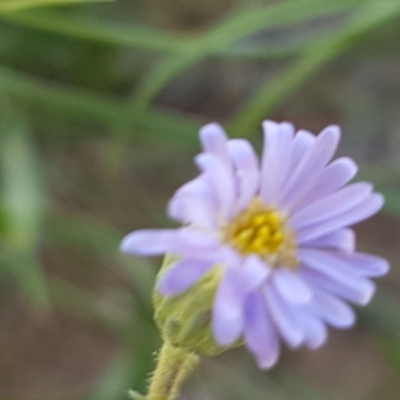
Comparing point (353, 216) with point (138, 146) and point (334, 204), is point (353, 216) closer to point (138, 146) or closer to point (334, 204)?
point (334, 204)

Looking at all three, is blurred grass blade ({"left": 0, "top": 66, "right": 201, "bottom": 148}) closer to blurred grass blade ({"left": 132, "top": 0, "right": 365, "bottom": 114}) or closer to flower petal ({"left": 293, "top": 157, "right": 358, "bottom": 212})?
blurred grass blade ({"left": 132, "top": 0, "right": 365, "bottom": 114})

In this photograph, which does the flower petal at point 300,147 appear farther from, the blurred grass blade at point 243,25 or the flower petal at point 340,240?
the blurred grass blade at point 243,25

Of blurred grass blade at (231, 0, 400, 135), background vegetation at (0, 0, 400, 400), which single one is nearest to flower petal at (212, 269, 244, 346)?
background vegetation at (0, 0, 400, 400)

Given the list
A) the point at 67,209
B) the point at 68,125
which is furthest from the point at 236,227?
the point at 67,209

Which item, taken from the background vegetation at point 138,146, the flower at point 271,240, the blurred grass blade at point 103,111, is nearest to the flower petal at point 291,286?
the flower at point 271,240

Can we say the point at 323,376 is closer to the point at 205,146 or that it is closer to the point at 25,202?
the point at 25,202
